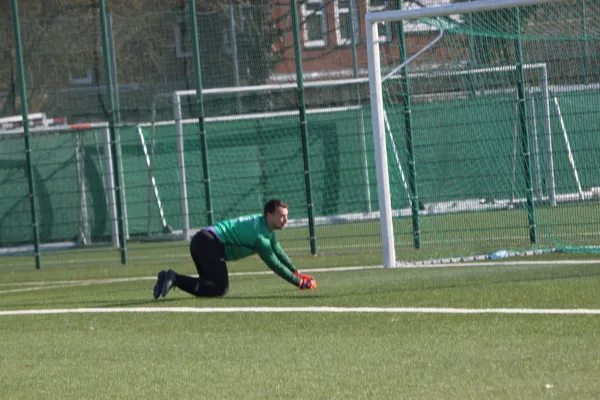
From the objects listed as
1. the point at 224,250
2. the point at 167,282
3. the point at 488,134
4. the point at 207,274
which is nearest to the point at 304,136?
the point at 488,134

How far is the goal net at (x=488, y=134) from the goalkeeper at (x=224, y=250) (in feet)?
12.5

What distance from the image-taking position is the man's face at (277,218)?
11992mm

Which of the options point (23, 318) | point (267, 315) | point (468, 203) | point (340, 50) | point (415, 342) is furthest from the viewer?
point (340, 50)

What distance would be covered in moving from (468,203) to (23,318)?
24.1ft

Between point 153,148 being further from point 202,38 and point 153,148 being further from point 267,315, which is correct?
point 267,315

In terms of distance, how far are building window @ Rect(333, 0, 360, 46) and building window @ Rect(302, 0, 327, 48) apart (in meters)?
0.25

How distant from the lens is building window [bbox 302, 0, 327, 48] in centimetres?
1920

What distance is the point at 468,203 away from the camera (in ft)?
56.7

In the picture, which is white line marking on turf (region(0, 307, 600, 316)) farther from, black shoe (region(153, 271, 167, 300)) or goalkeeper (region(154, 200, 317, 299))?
goalkeeper (region(154, 200, 317, 299))

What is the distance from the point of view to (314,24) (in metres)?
19.2

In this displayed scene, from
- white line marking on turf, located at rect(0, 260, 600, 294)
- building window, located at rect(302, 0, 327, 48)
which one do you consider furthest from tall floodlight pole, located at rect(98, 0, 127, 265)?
building window, located at rect(302, 0, 327, 48)

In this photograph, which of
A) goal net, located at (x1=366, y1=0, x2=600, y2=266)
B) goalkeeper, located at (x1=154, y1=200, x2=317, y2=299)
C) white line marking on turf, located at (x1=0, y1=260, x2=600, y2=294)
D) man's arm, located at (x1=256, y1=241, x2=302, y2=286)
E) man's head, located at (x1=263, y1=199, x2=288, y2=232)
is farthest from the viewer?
goal net, located at (x1=366, y1=0, x2=600, y2=266)

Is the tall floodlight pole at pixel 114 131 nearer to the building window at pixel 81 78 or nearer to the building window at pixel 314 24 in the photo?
the building window at pixel 81 78

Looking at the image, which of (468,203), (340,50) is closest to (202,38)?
(340,50)
